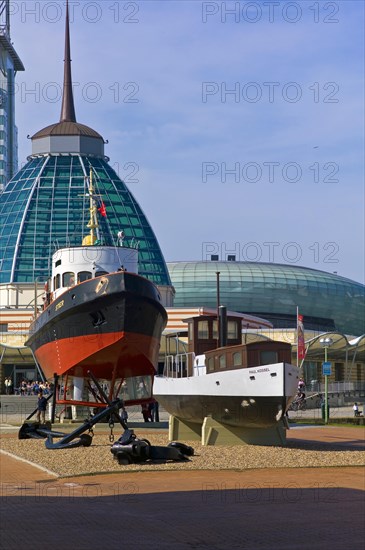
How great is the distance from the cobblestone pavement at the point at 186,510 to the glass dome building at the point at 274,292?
5012 inches

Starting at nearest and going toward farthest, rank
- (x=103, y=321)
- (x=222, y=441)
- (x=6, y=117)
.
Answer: (x=222, y=441)
(x=103, y=321)
(x=6, y=117)

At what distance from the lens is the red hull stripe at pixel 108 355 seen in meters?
45.4

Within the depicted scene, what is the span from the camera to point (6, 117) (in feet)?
580

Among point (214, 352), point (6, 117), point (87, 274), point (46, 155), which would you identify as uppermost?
point (6, 117)

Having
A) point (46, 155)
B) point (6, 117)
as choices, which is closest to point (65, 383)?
point (46, 155)

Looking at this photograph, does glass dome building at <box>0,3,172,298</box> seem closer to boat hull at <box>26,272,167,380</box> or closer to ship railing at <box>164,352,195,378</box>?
boat hull at <box>26,272,167,380</box>

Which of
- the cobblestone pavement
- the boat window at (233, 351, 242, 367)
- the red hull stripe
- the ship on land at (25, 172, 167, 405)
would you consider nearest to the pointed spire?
the ship on land at (25, 172, 167, 405)

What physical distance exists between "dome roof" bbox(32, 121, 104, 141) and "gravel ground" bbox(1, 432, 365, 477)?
93139 mm

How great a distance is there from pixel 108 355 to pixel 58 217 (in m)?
72.7

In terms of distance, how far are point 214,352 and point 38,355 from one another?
82.2 feet

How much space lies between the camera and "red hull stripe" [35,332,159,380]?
45406mm

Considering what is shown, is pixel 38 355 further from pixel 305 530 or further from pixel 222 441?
pixel 305 530

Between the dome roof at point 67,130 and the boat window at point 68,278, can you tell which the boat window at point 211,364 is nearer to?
the boat window at point 68,278

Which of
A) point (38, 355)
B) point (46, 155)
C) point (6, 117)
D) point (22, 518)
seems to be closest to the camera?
point (22, 518)
